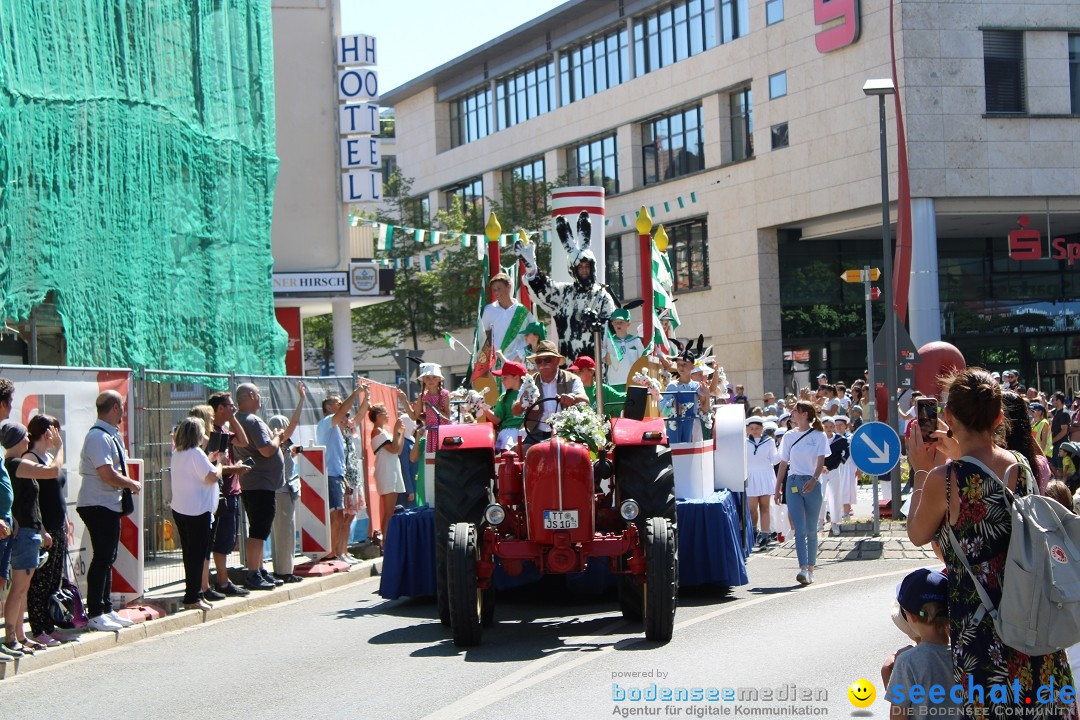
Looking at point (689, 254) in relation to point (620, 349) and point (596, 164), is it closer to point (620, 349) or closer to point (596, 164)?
point (596, 164)

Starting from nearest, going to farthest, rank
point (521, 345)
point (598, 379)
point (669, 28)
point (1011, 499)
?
point (1011, 499), point (598, 379), point (521, 345), point (669, 28)

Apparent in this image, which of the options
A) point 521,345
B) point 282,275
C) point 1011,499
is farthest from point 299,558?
point 282,275

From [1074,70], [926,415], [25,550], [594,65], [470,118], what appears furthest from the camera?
[470,118]

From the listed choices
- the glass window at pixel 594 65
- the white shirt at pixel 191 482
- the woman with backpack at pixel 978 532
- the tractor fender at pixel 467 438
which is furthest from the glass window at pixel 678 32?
the woman with backpack at pixel 978 532

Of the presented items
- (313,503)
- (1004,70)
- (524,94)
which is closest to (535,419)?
(313,503)

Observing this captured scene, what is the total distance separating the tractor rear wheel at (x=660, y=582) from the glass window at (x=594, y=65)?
40251mm

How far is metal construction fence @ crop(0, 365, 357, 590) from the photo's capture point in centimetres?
1157

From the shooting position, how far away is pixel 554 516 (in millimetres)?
9719

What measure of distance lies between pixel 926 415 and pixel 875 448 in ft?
25.7

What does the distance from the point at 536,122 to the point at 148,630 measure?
142 ft

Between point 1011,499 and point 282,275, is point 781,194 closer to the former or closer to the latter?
point 282,275

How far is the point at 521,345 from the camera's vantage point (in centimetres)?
1380

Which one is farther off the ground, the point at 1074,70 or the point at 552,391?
the point at 1074,70

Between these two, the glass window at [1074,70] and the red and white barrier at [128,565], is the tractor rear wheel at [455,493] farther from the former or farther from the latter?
the glass window at [1074,70]
